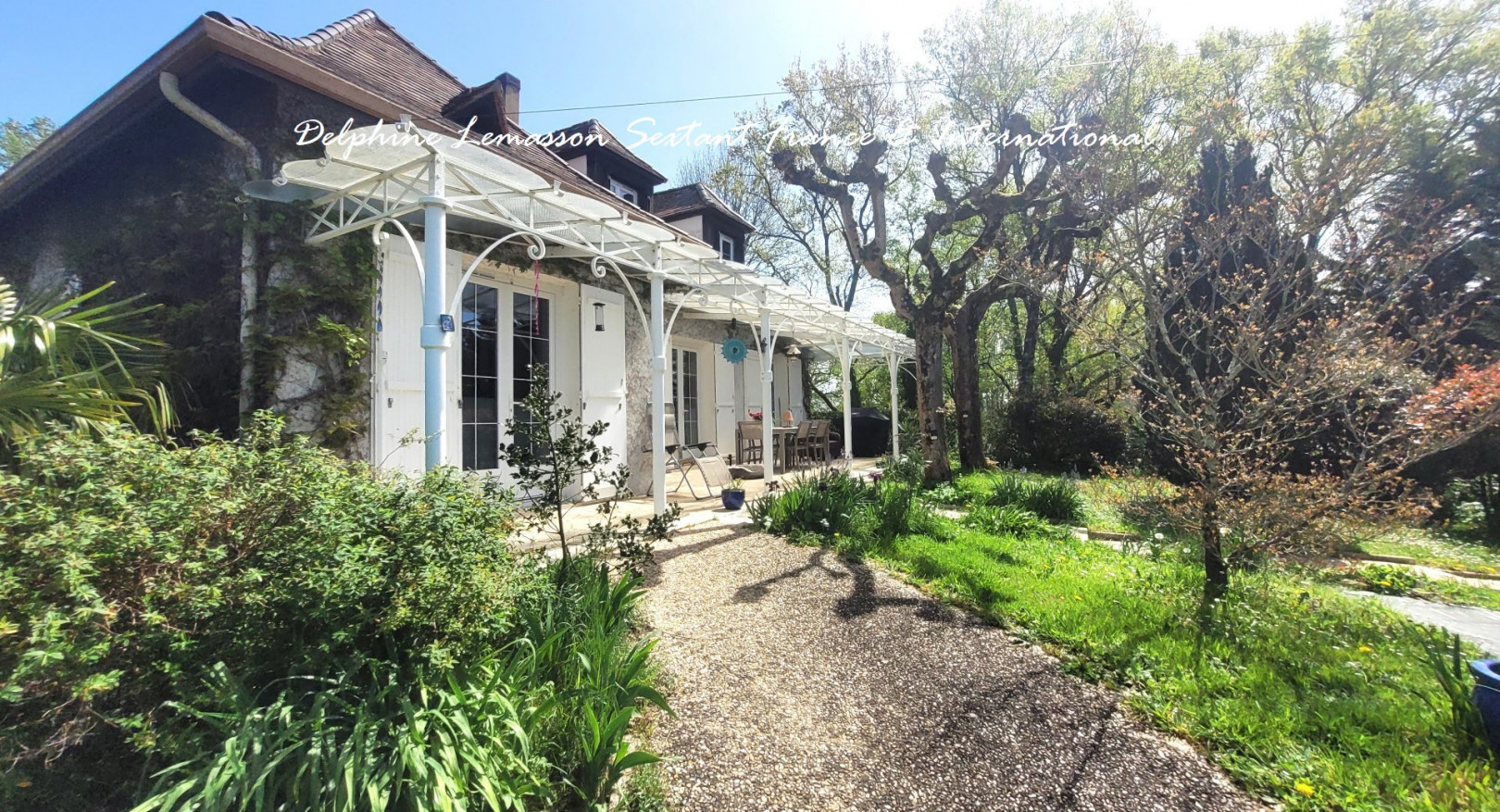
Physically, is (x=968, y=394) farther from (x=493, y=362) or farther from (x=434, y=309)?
(x=434, y=309)

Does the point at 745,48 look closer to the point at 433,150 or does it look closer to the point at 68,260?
the point at 433,150

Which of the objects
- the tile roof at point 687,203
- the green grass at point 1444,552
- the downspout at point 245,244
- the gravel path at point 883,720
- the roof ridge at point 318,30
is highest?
the tile roof at point 687,203

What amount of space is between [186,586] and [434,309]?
230cm

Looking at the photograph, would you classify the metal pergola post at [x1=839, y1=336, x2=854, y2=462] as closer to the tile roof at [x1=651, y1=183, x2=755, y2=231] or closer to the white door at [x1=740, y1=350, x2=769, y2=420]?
the white door at [x1=740, y1=350, x2=769, y2=420]

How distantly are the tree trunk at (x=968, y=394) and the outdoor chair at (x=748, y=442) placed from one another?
12.0 feet

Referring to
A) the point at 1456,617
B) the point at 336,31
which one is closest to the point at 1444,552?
the point at 1456,617

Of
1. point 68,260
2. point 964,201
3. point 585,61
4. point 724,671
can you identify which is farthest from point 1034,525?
point 68,260

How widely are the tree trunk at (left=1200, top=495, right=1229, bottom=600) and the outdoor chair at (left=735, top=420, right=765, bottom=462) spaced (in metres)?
7.13

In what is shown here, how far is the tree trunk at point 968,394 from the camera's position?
1076cm

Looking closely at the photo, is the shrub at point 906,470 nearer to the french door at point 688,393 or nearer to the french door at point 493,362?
the french door at point 688,393

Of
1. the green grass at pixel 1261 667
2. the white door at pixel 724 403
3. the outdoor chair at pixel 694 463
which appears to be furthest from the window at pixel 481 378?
the white door at pixel 724 403

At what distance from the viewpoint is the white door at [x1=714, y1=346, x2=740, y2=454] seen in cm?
Answer: 1107

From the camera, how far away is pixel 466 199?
429 cm

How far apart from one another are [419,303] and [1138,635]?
5.69 meters
